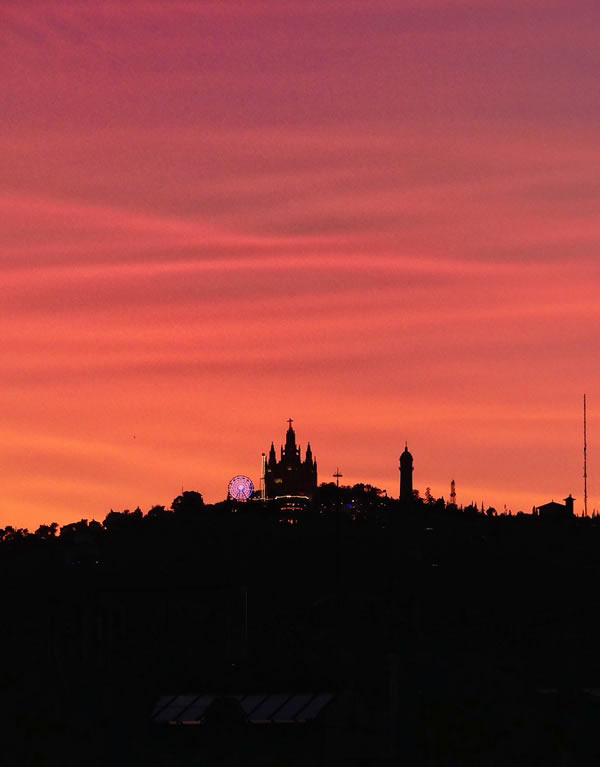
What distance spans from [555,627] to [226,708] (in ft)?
281

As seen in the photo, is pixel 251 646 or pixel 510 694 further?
pixel 251 646

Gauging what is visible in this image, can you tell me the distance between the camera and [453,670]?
147250 mm

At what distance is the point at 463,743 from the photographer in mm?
108938

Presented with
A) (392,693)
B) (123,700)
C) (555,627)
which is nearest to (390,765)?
(392,693)

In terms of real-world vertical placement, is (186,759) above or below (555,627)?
below

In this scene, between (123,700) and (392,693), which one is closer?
(392,693)

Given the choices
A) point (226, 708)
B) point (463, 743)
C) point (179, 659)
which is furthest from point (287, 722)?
point (179, 659)

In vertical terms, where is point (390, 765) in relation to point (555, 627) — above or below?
below

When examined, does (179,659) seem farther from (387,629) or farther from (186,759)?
(186,759)

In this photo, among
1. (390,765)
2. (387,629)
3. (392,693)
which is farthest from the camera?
(387,629)

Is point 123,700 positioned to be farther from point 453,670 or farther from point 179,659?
point 179,659

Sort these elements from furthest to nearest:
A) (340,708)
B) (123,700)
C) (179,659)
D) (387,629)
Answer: (387,629) < (179,659) < (123,700) < (340,708)

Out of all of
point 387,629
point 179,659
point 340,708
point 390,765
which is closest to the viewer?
point 390,765

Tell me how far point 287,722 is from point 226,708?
3.59 meters
